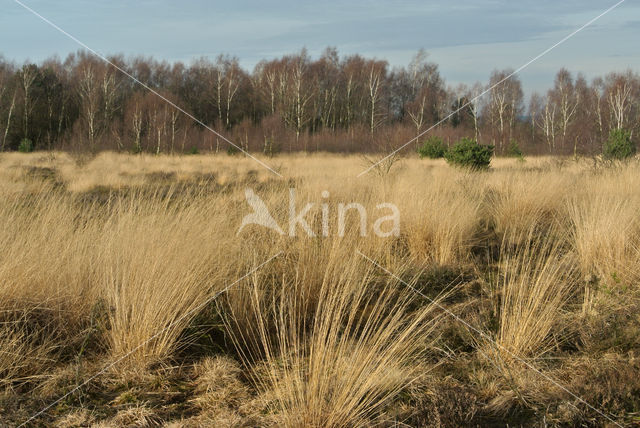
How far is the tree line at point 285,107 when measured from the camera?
2988 centimetres

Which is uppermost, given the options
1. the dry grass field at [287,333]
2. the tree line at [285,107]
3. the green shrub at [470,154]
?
the tree line at [285,107]

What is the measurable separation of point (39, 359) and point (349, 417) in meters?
1.78

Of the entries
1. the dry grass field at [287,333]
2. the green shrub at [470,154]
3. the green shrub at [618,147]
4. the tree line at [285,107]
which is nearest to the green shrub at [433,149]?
the tree line at [285,107]

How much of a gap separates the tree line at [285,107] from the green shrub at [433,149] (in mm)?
1067

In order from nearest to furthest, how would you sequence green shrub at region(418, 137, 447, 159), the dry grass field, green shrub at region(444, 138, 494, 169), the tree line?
the dry grass field < green shrub at region(444, 138, 494, 169) < green shrub at region(418, 137, 447, 159) < the tree line

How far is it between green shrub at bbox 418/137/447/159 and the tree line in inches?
42.0

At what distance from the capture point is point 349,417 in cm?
226

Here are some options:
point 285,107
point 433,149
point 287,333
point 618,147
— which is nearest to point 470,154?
point 618,147

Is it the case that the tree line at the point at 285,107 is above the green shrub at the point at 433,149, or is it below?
above

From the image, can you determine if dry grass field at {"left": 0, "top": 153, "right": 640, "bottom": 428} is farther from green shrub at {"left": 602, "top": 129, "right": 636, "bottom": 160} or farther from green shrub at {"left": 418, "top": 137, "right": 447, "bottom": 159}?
green shrub at {"left": 418, "top": 137, "right": 447, "bottom": 159}

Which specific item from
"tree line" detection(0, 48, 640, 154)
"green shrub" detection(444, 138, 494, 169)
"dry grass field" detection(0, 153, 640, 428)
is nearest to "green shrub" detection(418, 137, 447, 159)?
"tree line" detection(0, 48, 640, 154)

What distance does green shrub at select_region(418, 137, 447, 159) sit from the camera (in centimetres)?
2228

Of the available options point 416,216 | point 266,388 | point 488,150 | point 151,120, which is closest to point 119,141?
point 151,120

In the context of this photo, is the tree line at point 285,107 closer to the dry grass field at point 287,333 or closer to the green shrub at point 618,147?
the green shrub at point 618,147
